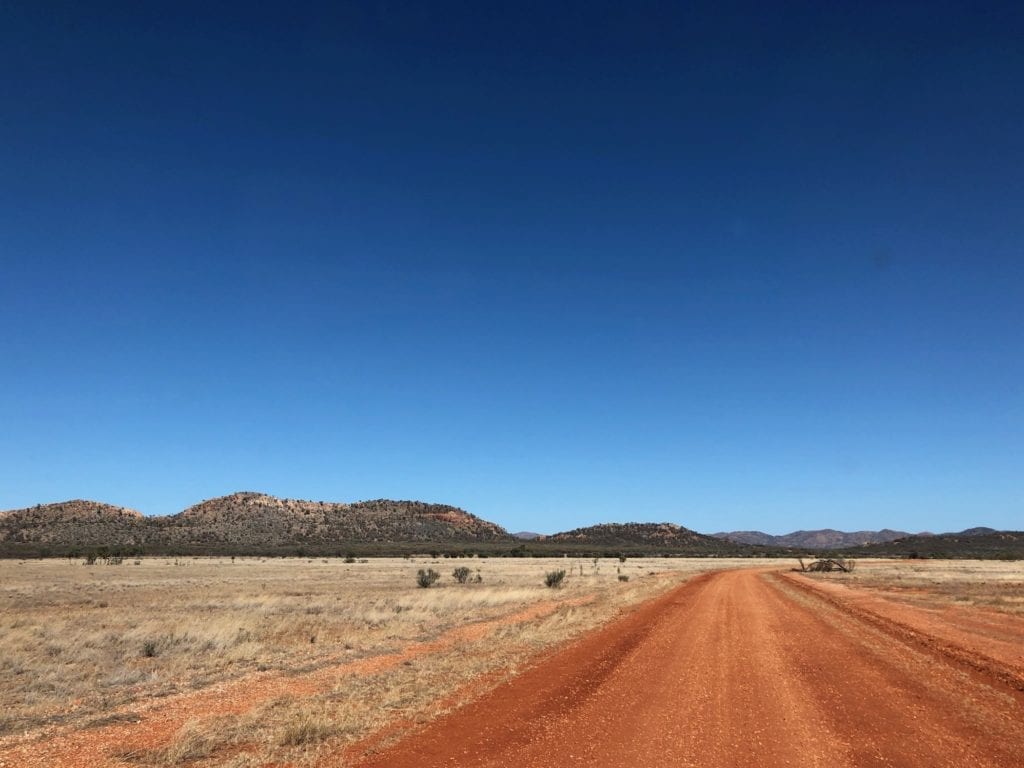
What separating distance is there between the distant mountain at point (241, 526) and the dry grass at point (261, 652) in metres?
76.2

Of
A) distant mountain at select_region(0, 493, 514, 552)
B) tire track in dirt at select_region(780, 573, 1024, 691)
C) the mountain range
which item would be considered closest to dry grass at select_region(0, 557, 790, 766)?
tire track in dirt at select_region(780, 573, 1024, 691)

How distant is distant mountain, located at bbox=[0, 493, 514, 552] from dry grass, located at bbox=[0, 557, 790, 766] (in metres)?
76.2

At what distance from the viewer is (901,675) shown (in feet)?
41.7

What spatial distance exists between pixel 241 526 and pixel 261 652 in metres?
119

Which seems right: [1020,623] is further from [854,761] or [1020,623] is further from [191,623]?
[191,623]

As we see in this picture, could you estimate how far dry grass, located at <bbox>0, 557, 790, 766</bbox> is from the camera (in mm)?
9188

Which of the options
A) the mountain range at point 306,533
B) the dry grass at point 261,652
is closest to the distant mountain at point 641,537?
the mountain range at point 306,533

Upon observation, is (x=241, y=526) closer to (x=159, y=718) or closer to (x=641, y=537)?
(x=641, y=537)

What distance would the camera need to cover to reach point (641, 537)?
6693 inches

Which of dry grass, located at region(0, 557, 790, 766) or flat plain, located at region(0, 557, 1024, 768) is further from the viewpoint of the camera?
dry grass, located at region(0, 557, 790, 766)

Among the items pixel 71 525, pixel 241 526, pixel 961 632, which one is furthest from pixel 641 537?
pixel 961 632

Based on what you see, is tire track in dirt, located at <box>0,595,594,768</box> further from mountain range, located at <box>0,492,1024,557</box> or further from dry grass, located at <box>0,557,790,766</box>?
mountain range, located at <box>0,492,1024,557</box>

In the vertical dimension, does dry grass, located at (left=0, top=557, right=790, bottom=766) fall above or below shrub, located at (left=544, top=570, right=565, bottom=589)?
below

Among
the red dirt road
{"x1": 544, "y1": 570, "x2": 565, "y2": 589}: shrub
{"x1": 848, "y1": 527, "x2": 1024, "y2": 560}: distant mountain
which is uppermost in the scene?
{"x1": 848, "y1": 527, "x2": 1024, "y2": 560}: distant mountain
